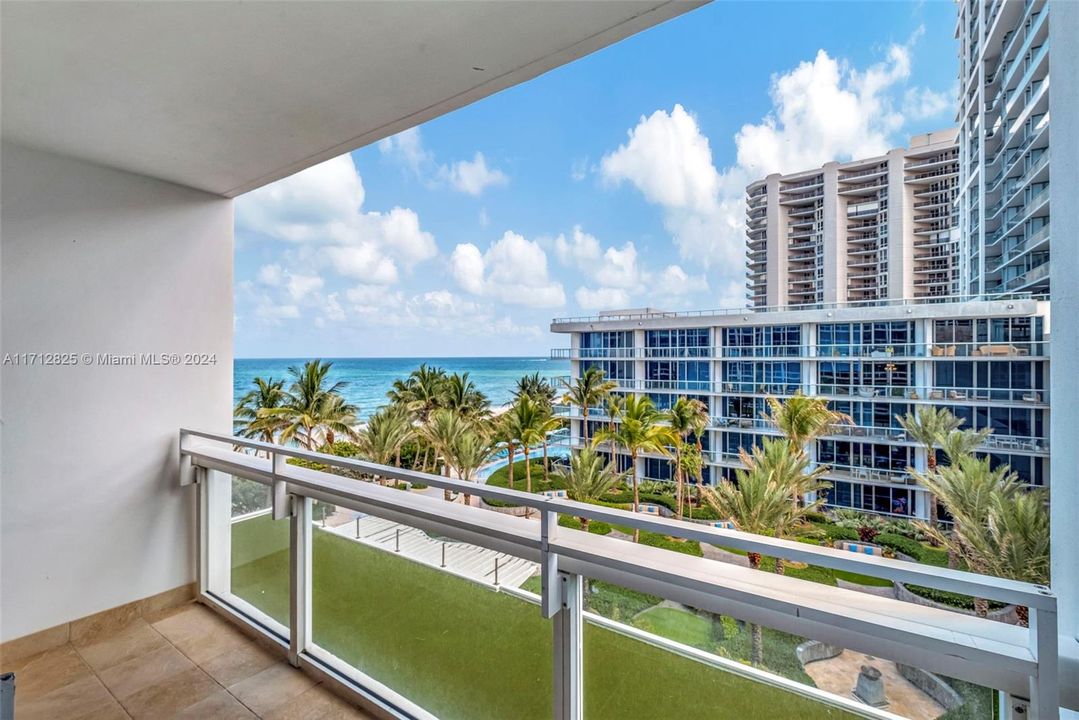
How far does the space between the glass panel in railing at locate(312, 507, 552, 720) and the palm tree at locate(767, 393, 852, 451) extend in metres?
11.7

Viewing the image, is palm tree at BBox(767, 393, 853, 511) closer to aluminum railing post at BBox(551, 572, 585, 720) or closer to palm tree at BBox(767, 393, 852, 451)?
palm tree at BBox(767, 393, 852, 451)

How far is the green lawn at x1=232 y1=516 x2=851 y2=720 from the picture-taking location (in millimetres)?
1142

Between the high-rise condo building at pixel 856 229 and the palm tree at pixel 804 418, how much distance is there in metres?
2.46

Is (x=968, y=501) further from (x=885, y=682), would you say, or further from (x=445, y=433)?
(x=445, y=433)

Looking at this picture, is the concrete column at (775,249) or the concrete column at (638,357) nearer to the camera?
the concrete column at (775,249)

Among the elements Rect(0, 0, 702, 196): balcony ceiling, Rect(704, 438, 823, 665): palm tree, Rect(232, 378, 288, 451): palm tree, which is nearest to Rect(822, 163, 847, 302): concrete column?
Rect(704, 438, 823, 665): palm tree

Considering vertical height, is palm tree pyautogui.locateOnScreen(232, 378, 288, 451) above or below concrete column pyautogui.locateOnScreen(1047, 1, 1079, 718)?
below

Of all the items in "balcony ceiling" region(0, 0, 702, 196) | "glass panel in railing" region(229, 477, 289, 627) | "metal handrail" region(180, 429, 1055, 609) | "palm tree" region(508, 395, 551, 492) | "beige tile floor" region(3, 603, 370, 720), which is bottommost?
"palm tree" region(508, 395, 551, 492)

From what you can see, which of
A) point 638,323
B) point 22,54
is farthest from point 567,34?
point 638,323

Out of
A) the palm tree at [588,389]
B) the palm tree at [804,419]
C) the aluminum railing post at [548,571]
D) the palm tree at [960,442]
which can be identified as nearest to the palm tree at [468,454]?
the palm tree at [588,389]

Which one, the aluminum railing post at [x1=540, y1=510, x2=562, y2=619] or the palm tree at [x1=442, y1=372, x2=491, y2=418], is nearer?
the aluminum railing post at [x1=540, y1=510, x2=562, y2=619]

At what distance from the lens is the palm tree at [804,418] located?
10.9m

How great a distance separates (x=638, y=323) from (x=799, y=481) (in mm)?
6383

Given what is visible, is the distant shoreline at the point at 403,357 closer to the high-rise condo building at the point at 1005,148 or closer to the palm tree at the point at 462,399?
the palm tree at the point at 462,399
